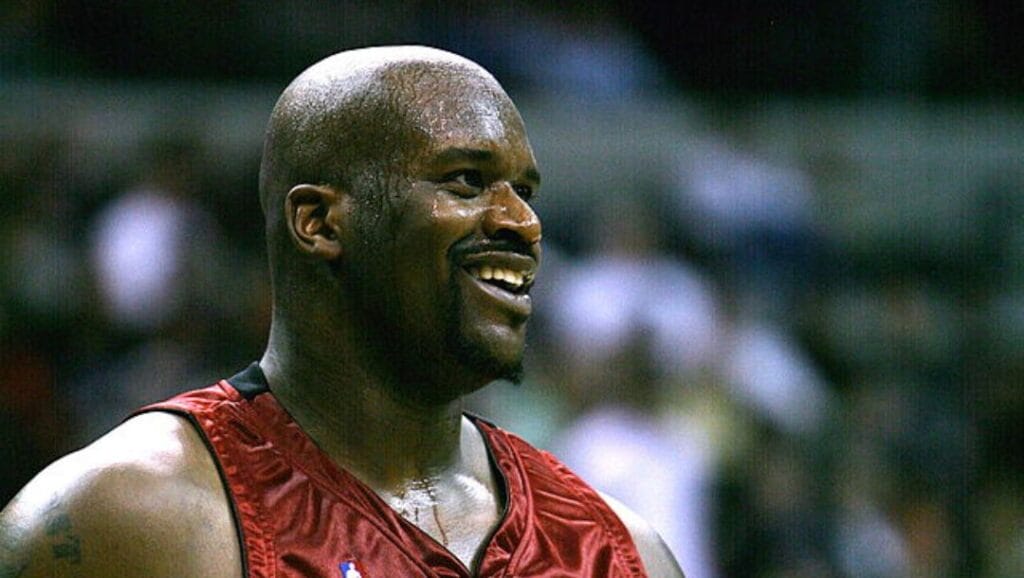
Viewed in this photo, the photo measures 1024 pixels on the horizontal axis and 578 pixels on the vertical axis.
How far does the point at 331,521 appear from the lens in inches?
124

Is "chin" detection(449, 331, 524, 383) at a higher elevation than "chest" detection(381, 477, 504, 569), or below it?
higher

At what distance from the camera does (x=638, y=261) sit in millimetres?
7391

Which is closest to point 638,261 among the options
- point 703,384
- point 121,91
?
point 703,384

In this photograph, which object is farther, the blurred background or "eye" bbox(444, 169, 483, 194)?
the blurred background

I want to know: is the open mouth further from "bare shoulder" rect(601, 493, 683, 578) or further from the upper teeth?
"bare shoulder" rect(601, 493, 683, 578)

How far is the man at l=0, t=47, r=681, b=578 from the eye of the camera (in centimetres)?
312

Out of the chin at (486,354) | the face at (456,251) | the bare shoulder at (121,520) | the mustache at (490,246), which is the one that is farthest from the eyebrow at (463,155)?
the bare shoulder at (121,520)

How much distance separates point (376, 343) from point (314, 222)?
226mm

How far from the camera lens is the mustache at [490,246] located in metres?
3.22

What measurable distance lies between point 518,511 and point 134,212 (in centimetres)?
404

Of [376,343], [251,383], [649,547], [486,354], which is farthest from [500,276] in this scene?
[649,547]

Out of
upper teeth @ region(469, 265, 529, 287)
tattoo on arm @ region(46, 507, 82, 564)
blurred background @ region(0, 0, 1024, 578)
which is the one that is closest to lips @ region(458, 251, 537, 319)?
upper teeth @ region(469, 265, 529, 287)

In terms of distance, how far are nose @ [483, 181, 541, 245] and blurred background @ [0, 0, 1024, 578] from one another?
3216 millimetres

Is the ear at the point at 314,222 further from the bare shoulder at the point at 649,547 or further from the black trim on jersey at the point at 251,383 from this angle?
the bare shoulder at the point at 649,547
